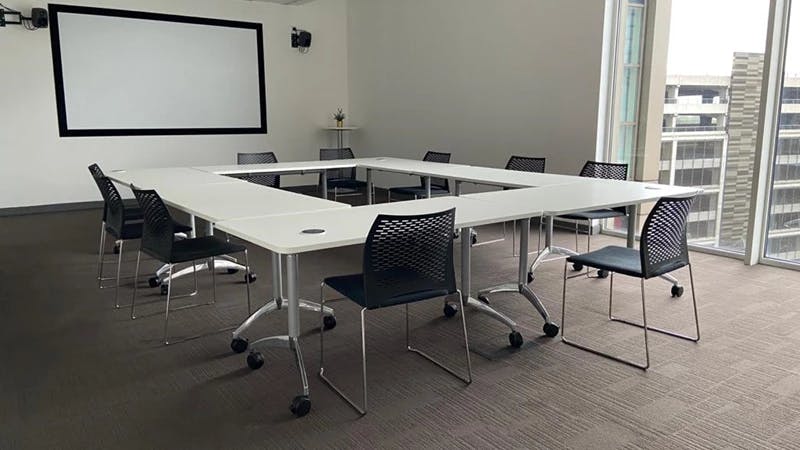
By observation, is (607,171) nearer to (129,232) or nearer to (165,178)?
(165,178)

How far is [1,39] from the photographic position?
714cm

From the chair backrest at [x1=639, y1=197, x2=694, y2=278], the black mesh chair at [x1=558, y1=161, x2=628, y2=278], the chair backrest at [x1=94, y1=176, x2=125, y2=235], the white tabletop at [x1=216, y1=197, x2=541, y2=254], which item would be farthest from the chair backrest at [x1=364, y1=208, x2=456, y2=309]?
the chair backrest at [x1=94, y1=176, x2=125, y2=235]

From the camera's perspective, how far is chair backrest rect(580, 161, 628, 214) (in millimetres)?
4969

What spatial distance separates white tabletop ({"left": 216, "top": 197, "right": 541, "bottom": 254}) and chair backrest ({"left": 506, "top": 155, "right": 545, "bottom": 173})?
7.17ft

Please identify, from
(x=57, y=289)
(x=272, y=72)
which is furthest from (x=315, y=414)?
(x=272, y=72)

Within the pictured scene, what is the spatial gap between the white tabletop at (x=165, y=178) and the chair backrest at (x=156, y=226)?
31.5 inches

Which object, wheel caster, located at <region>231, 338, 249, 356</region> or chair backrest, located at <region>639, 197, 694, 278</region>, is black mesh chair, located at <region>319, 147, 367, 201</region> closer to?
wheel caster, located at <region>231, 338, 249, 356</region>

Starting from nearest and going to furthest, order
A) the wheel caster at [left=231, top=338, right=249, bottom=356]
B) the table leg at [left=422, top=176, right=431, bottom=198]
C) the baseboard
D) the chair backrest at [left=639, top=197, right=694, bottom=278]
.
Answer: the chair backrest at [left=639, top=197, right=694, bottom=278] < the wheel caster at [left=231, top=338, right=249, bottom=356] < the table leg at [left=422, top=176, right=431, bottom=198] < the baseboard

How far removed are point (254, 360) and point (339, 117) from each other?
7.07 m

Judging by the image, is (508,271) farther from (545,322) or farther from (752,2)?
(752,2)

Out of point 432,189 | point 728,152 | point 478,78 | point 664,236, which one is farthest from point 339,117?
point 664,236

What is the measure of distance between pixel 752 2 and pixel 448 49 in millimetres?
3569

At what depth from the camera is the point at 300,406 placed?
2.57 m

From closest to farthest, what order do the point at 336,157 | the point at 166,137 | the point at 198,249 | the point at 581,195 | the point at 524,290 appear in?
the point at 198,249 → the point at 524,290 → the point at 581,195 → the point at 336,157 → the point at 166,137
